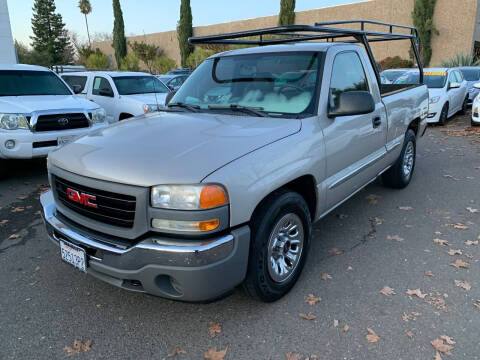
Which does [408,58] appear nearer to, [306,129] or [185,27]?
[185,27]

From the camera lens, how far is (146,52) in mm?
43281

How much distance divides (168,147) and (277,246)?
1082 millimetres

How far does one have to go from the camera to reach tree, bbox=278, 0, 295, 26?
105ft

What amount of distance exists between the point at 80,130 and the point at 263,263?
4.70m

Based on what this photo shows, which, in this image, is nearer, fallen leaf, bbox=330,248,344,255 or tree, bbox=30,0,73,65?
fallen leaf, bbox=330,248,344,255

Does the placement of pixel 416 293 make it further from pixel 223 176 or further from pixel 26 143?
pixel 26 143

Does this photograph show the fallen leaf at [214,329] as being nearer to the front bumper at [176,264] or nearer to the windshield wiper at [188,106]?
the front bumper at [176,264]

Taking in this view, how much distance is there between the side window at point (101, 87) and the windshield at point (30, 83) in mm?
1361

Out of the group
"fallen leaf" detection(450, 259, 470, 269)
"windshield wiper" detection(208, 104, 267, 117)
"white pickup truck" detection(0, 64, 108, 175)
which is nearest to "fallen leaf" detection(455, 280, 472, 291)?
"fallen leaf" detection(450, 259, 470, 269)

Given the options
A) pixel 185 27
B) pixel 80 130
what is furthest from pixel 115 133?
pixel 185 27

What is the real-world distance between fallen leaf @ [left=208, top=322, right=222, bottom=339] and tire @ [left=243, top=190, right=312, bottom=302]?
1.05ft

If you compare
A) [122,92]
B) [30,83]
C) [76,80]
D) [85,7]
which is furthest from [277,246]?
[85,7]

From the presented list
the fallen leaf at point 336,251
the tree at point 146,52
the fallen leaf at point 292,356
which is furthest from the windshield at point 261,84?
the tree at point 146,52

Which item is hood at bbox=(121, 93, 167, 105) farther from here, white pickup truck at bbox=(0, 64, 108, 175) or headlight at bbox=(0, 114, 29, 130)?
headlight at bbox=(0, 114, 29, 130)
